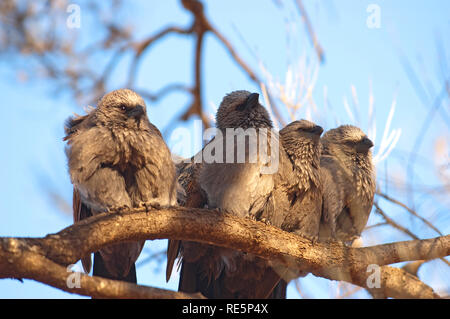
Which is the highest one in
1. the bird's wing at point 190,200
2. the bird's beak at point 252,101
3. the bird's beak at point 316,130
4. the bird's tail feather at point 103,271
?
the bird's beak at point 252,101

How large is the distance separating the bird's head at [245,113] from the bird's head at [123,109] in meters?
0.90

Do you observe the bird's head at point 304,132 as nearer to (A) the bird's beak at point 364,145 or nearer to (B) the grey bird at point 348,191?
(B) the grey bird at point 348,191

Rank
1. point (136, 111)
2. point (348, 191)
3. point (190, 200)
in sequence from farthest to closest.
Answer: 1. point (348, 191)
2. point (190, 200)
3. point (136, 111)

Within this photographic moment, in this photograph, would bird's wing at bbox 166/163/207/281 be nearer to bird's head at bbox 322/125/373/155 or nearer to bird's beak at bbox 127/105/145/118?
bird's beak at bbox 127/105/145/118

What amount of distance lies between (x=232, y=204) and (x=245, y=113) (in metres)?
0.99

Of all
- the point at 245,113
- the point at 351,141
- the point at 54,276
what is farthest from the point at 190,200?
the point at 54,276

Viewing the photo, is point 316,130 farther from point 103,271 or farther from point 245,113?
point 103,271

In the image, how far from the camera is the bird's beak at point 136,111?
503cm

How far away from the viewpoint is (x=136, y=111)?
5043mm

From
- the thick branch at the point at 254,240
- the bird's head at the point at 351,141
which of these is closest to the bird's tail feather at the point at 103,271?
the thick branch at the point at 254,240

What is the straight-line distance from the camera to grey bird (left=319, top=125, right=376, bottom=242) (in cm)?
572

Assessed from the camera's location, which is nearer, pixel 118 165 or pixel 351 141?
pixel 118 165

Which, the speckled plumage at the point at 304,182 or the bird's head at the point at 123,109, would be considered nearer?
the bird's head at the point at 123,109

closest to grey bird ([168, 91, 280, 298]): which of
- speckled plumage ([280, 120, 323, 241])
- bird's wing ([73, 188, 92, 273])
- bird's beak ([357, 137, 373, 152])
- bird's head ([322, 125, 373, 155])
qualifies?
speckled plumage ([280, 120, 323, 241])
